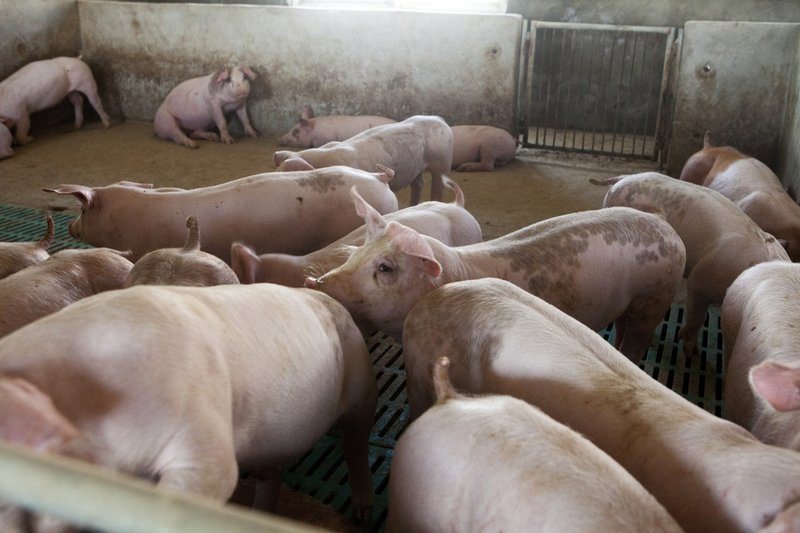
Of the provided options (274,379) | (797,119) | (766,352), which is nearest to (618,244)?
(766,352)

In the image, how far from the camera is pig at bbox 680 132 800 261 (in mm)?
3881

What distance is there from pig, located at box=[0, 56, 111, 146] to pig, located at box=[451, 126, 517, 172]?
11.7ft

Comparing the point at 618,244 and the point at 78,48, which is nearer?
the point at 618,244

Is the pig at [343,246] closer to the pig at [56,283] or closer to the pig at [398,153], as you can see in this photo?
the pig at [56,283]

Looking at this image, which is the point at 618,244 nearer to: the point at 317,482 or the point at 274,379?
the point at 317,482

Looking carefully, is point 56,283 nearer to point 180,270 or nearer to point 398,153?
point 180,270

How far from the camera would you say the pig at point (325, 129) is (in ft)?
21.7

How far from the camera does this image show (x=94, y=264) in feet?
8.13

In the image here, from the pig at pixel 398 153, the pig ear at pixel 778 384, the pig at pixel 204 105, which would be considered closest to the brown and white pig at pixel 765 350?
the pig ear at pixel 778 384

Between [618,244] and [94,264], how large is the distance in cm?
181

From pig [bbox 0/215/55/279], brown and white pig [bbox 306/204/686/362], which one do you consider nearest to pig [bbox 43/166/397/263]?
pig [bbox 0/215/55/279]

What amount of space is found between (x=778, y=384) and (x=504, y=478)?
534 mm

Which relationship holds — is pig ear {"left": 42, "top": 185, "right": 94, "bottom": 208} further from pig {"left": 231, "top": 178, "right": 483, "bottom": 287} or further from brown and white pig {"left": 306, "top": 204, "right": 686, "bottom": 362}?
brown and white pig {"left": 306, "top": 204, "right": 686, "bottom": 362}

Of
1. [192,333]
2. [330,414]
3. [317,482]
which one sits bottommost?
[317,482]
